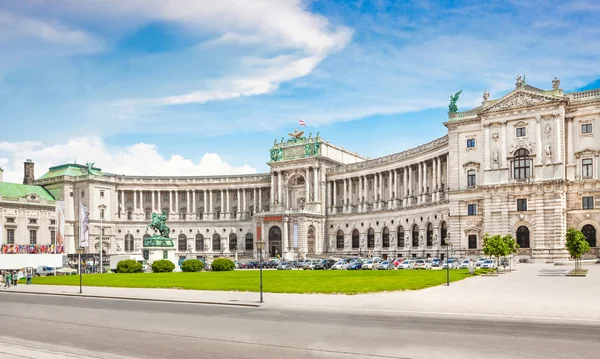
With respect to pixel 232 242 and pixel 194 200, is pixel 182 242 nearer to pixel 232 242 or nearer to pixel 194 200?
pixel 194 200

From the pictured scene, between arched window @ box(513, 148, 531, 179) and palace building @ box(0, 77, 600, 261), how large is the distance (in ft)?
0.53

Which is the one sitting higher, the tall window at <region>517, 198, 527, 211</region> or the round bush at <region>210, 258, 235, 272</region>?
the tall window at <region>517, 198, 527, 211</region>

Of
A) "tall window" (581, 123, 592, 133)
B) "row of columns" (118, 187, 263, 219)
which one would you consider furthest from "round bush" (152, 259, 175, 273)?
"row of columns" (118, 187, 263, 219)

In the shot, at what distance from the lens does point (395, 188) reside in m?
126

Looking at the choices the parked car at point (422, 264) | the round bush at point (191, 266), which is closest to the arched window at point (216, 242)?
the round bush at point (191, 266)

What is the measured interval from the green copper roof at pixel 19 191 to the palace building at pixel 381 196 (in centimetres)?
38

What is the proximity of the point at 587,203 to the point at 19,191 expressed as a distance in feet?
397

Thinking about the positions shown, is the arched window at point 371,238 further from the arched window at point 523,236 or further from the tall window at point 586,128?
the tall window at point 586,128

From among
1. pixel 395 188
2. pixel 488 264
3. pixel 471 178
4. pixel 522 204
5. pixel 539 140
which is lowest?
pixel 488 264

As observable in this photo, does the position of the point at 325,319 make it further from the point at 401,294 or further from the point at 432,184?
the point at 432,184

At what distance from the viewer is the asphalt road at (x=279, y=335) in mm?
21328

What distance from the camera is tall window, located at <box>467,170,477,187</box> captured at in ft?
320

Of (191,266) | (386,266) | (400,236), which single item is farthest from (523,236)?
(191,266)

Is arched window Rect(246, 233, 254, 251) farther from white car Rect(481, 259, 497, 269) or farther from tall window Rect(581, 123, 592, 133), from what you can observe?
tall window Rect(581, 123, 592, 133)
